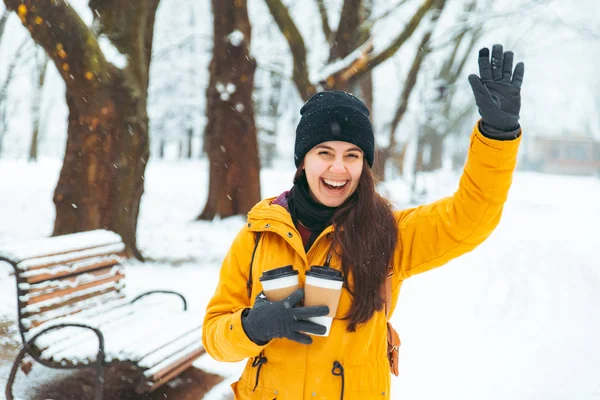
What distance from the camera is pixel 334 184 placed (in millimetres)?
1969

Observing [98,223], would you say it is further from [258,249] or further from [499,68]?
[499,68]

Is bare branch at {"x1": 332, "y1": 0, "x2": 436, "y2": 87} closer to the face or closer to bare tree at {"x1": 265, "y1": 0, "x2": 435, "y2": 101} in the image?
bare tree at {"x1": 265, "y1": 0, "x2": 435, "y2": 101}

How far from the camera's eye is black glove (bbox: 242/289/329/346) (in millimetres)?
1653

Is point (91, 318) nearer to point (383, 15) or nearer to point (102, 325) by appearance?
point (102, 325)

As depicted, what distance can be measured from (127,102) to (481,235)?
19.8ft

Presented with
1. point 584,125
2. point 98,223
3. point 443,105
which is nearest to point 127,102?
point 98,223

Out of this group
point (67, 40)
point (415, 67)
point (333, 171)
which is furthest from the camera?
point (415, 67)

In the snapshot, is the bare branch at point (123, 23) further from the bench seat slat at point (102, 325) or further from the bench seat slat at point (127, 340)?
the bench seat slat at point (127, 340)

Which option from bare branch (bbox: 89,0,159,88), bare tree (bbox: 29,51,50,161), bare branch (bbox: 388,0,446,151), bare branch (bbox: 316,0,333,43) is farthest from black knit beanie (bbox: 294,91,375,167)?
bare tree (bbox: 29,51,50,161)

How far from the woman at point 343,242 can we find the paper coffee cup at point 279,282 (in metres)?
0.04

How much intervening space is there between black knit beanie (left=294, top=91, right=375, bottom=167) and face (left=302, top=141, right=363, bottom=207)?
0.03 m

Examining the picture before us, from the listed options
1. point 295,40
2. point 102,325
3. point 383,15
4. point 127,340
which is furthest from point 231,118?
point 127,340

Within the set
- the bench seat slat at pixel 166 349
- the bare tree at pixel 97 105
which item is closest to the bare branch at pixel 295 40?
the bare tree at pixel 97 105

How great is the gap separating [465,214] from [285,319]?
734 millimetres
